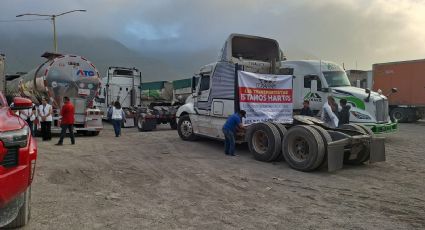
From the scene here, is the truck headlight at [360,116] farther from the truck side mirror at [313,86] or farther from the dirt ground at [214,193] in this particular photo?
the dirt ground at [214,193]

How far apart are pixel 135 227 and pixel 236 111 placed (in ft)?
23.2

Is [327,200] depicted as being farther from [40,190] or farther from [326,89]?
[326,89]

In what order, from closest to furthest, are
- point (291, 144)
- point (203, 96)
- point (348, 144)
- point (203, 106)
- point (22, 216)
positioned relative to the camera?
point (22, 216) → point (348, 144) → point (291, 144) → point (203, 106) → point (203, 96)

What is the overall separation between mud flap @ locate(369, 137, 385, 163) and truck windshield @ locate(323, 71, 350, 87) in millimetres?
6320

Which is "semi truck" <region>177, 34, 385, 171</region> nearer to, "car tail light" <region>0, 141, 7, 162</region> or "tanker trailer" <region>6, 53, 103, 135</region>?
"tanker trailer" <region>6, 53, 103, 135</region>

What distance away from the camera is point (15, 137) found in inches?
177

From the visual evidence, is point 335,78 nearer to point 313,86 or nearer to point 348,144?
point 313,86

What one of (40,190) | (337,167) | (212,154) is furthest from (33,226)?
(212,154)

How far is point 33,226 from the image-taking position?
5.22 m

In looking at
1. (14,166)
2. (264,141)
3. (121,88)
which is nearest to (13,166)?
(14,166)

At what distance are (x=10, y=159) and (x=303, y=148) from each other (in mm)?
6892

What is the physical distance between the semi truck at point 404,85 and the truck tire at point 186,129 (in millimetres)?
13198

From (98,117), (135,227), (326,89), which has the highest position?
(326,89)

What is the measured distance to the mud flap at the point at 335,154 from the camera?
358 inches
